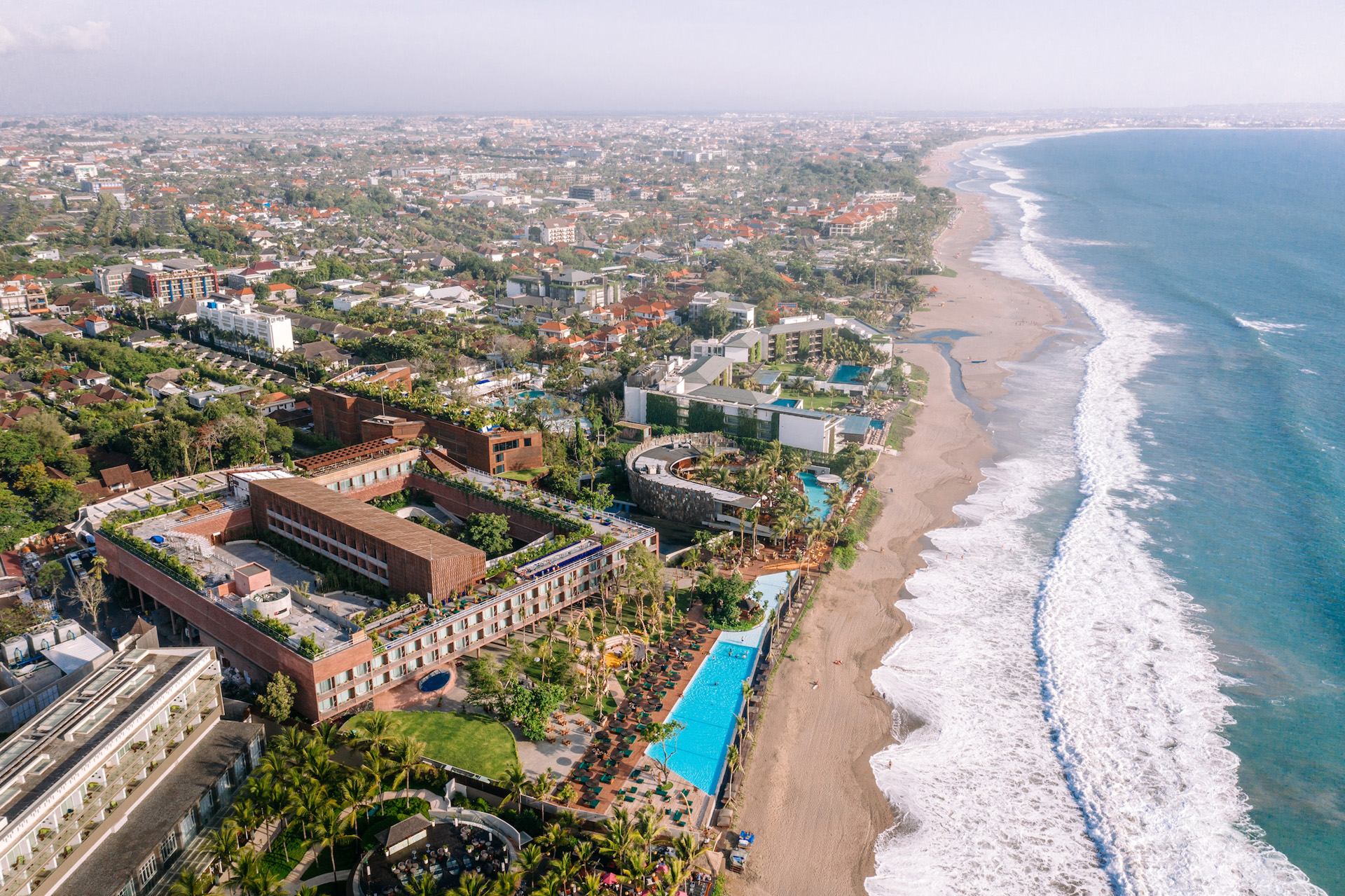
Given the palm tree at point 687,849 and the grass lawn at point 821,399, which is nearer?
the palm tree at point 687,849

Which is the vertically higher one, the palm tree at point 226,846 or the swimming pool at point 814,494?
the palm tree at point 226,846

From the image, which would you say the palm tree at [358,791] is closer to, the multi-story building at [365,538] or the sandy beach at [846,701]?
the multi-story building at [365,538]

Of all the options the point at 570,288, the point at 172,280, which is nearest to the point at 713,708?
the point at 570,288

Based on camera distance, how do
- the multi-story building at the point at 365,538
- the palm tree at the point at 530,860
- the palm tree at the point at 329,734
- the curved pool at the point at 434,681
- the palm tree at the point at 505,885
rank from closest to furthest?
1. the palm tree at the point at 505,885
2. the palm tree at the point at 530,860
3. the palm tree at the point at 329,734
4. the curved pool at the point at 434,681
5. the multi-story building at the point at 365,538

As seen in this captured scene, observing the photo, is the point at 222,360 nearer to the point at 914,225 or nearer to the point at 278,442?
the point at 278,442

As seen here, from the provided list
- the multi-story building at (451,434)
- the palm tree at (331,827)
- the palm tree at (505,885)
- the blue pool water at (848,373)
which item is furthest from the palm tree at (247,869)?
the blue pool water at (848,373)

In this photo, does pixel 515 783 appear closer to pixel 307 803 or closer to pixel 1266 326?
pixel 307 803

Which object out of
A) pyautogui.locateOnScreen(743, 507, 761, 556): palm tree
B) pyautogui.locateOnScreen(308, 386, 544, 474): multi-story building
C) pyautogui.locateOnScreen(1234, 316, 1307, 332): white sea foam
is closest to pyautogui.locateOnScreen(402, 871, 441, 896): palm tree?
pyautogui.locateOnScreen(743, 507, 761, 556): palm tree
